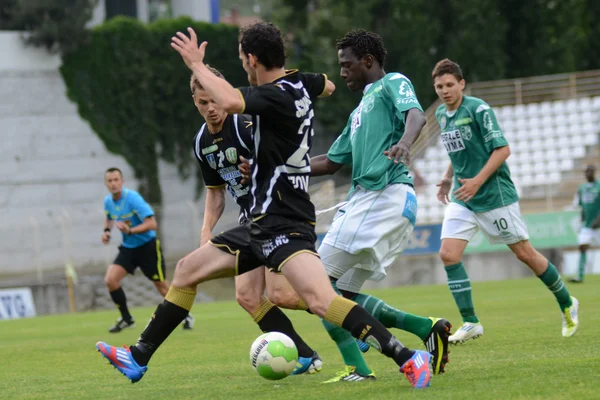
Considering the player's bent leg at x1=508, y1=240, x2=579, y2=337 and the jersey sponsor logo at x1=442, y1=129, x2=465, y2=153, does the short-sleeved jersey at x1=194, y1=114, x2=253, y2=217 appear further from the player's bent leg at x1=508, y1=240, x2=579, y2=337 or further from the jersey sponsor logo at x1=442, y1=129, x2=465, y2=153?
the player's bent leg at x1=508, y1=240, x2=579, y2=337

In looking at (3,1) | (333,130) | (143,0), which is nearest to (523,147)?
(333,130)

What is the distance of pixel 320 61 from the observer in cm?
3241

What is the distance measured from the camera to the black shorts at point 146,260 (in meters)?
13.8

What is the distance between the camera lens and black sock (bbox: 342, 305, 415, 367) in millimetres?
5566

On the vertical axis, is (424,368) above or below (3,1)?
below

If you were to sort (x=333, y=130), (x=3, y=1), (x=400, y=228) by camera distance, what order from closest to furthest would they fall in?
(x=400, y=228) < (x=3, y=1) < (x=333, y=130)

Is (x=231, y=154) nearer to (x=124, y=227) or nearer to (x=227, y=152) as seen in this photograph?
(x=227, y=152)

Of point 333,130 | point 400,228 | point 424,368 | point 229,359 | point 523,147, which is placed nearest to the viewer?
point 424,368

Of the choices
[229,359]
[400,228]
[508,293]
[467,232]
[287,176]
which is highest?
[287,176]

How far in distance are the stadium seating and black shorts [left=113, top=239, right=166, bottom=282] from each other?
45.5 ft

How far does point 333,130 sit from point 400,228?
2581cm

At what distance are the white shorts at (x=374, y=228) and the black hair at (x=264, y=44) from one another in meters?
1.32

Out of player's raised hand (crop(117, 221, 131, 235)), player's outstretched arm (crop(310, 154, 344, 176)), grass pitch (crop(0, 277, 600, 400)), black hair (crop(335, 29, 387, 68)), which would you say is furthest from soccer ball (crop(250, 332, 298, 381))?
player's raised hand (crop(117, 221, 131, 235))

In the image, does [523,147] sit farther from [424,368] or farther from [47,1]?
[424,368]
